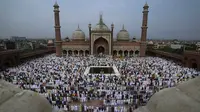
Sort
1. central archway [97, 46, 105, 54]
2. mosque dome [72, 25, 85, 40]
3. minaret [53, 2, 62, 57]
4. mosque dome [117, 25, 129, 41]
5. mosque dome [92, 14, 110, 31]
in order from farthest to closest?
mosque dome [117, 25, 129, 41] → mosque dome [72, 25, 85, 40] → mosque dome [92, 14, 110, 31] → central archway [97, 46, 105, 54] → minaret [53, 2, 62, 57]

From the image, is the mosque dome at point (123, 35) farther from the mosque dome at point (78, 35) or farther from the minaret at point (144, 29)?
the mosque dome at point (78, 35)

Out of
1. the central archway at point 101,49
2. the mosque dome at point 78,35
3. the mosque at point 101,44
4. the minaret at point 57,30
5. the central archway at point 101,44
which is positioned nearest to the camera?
the minaret at point 57,30

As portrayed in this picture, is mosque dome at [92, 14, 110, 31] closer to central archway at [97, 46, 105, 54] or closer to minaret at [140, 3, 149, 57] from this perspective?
central archway at [97, 46, 105, 54]

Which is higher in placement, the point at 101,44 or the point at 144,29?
the point at 144,29

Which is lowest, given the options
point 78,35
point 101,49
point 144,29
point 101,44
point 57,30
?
point 101,49

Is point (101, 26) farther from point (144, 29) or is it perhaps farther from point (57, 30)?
point (57, 30)

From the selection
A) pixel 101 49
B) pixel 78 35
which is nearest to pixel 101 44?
pixel 101 49

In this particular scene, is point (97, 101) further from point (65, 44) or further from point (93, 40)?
point (65, 44)

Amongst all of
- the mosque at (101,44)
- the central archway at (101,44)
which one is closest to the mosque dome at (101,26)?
the mosque at (101,44)

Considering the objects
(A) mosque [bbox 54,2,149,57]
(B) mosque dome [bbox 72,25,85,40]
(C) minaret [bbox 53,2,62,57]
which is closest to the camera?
(C) minaret [bbox 53,2,62,57]

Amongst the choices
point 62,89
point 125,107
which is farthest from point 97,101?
point 62,89

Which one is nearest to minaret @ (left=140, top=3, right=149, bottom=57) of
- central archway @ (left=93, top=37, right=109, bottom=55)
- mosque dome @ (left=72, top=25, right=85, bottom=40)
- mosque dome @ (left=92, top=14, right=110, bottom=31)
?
central archway @ (left=93, top=37, right=109, bottom=55)
